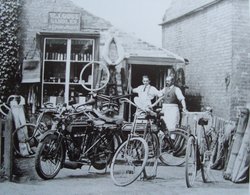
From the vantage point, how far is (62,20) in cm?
356

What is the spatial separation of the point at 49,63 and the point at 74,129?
2.39 feet

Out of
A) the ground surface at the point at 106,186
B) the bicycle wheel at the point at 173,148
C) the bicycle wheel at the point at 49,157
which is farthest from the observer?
the bicycle wheel at the point at 173,148

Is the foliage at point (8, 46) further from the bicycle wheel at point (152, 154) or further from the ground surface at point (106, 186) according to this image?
the bicycle wheel at point (152, 154)

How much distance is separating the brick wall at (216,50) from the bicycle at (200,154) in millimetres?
269

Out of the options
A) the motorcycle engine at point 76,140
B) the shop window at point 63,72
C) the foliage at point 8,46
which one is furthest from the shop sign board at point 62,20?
the motorcycle engine at point 76,140

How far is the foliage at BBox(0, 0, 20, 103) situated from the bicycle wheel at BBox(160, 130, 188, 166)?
166 centimetres

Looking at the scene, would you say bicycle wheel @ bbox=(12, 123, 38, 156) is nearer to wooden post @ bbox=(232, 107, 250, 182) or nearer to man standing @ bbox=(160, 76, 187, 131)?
man standing @ bbox=(160, 76, 187, 131)

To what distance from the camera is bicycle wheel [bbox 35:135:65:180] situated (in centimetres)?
313

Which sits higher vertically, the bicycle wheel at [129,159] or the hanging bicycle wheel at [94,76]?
the hanging bicycle wheel at [94,76]

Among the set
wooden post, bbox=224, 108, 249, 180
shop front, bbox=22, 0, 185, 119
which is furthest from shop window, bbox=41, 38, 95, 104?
wooden post, bbox=224, 108, 249, 180

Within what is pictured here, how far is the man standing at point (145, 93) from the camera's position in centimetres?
351

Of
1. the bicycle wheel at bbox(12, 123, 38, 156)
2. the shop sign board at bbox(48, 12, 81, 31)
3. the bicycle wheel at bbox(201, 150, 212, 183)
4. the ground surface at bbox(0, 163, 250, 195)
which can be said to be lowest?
the ground surface at bbox(0, 163, 250, 195)

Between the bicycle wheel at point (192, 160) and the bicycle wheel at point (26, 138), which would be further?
the bicycle wheel at point (26, 138)

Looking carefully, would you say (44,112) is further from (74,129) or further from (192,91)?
(192,91)
